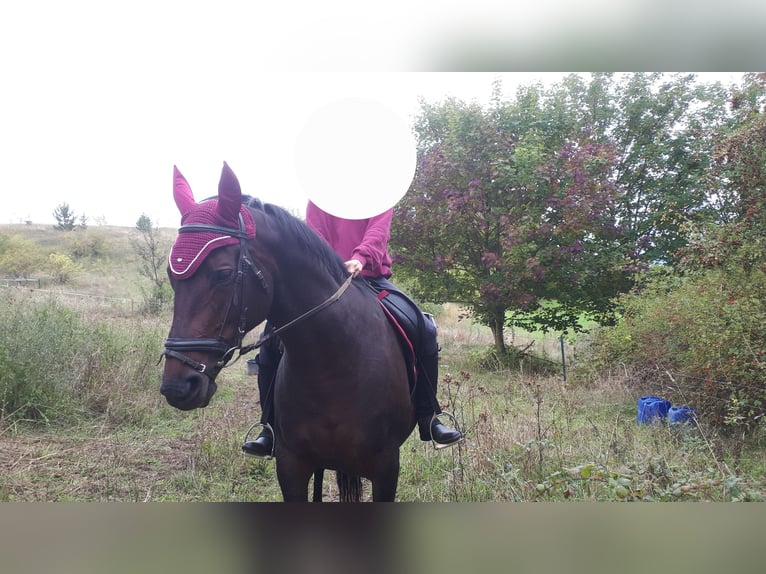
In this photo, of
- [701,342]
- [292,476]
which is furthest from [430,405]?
[701,342]

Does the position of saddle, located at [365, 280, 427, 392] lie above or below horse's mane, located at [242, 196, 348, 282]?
below

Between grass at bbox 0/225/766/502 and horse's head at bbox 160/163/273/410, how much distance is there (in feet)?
5.74

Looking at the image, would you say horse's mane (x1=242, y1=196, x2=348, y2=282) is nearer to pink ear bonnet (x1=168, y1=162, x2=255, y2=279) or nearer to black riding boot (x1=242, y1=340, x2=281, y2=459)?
pink ear bonnet (x1=168, y1=162, x2=255, y2=279)

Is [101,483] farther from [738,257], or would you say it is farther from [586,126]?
[738,257]

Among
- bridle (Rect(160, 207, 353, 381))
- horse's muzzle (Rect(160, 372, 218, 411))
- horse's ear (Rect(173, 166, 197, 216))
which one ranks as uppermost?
horse's ear (Rect(173, 166, 197, 216))

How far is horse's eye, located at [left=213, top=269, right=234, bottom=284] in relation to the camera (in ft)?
4.39

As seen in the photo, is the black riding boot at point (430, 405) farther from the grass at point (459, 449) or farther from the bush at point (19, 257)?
the bush at point (19, 257)

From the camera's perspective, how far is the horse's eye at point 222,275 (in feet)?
4.39

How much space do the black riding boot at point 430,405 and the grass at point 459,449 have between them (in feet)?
2.60

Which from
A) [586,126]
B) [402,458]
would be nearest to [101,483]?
[402,458]

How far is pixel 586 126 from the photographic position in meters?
3.30

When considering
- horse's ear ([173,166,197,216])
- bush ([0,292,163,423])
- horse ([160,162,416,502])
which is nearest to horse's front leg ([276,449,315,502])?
horse ([160,162,416,502])

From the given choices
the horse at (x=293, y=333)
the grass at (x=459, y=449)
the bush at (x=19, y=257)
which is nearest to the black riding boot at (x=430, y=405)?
the horse at (x=293, y=333)

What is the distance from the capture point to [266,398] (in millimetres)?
1901
